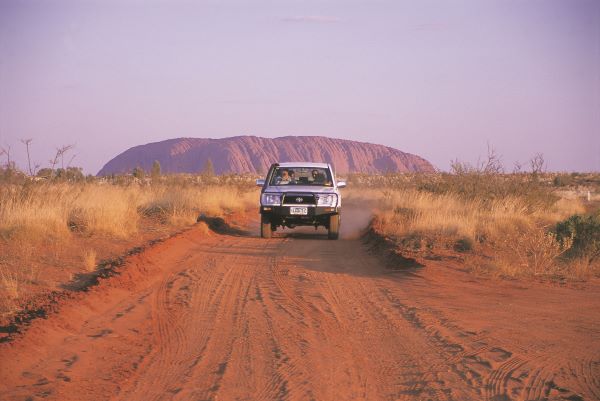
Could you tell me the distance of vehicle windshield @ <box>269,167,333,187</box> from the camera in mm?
19844

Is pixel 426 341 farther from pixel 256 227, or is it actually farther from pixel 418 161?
pixel 418 161

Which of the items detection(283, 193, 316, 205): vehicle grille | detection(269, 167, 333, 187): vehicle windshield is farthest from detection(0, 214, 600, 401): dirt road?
detection(269, 167, 333, 187): vehicle windshield

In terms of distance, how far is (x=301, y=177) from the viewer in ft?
66.0

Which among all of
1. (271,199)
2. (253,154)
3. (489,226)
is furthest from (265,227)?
(253,154)

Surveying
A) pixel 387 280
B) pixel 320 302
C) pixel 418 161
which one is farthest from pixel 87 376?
pixel 418 161

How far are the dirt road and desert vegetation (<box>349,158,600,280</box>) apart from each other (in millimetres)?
1440

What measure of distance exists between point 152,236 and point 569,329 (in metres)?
11.8

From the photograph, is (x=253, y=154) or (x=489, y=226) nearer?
(x=489, y=226)

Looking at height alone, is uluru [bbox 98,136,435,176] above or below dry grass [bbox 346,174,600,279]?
above

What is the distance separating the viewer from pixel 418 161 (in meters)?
162

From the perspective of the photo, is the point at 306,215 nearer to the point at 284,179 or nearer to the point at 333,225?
the point at 333,225

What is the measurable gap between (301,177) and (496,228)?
18.5 feet

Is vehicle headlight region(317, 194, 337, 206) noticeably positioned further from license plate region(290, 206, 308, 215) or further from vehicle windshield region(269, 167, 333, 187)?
vehicle windshield region(269, 167, 333, 187)

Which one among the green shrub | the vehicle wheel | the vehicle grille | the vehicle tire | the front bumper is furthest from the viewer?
the vehicle wheel
